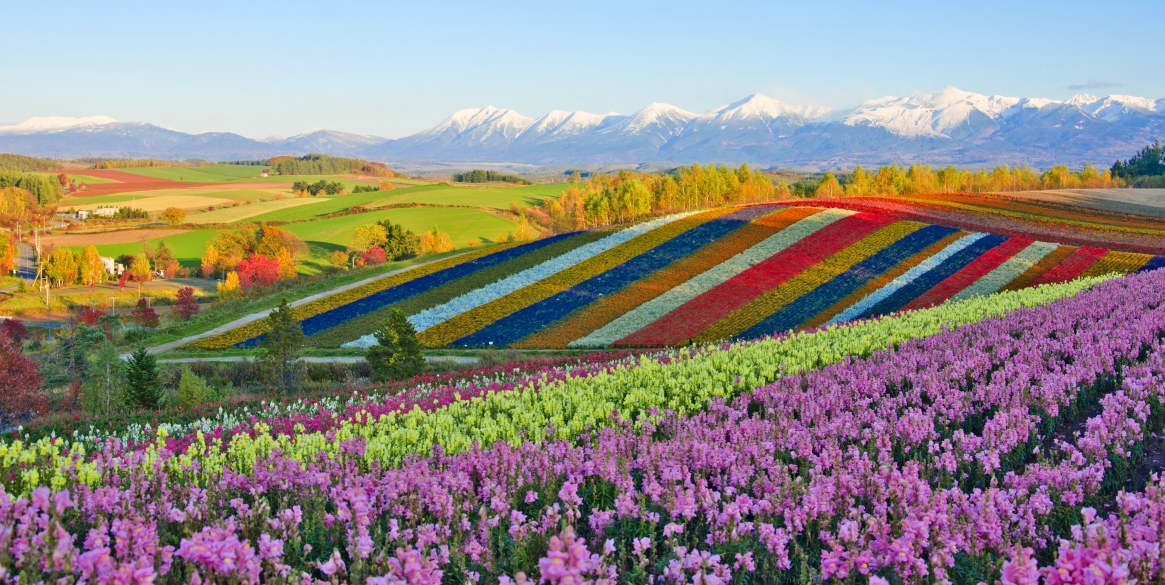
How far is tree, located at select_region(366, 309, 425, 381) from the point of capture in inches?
912

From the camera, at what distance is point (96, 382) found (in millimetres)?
23938

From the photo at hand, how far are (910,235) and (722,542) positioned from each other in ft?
154

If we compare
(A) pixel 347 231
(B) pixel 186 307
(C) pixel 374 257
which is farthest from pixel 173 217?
(B) pixel 186 307

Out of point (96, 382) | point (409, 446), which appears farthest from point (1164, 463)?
point (96, 382)

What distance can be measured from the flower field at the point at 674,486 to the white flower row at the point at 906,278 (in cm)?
2229

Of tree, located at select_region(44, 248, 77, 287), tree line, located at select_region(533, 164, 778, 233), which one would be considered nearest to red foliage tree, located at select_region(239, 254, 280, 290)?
tree, located at select_region(44, 248, 77, 287)

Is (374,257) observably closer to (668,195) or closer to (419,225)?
(419,225)

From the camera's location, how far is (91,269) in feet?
278

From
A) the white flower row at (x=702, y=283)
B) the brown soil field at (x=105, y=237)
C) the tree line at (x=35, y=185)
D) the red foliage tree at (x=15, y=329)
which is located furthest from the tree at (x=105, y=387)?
the tree line at (x=35, y=185)

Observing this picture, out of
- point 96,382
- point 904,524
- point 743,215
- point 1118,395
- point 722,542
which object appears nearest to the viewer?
point 904,524

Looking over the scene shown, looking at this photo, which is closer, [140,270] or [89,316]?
[89,316]

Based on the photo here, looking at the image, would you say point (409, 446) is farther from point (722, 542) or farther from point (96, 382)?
point (96, 382)

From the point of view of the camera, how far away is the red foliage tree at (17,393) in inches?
920

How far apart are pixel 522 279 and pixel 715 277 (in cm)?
1056
